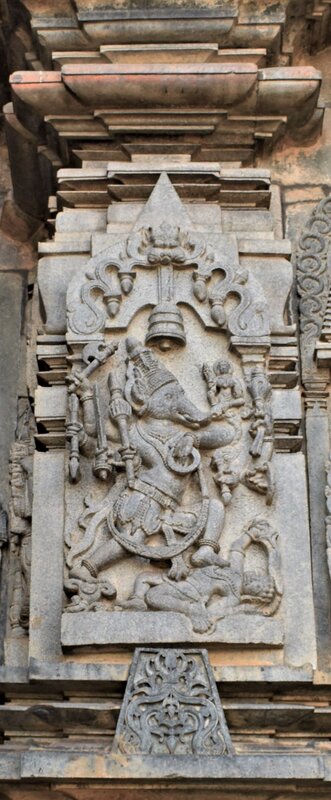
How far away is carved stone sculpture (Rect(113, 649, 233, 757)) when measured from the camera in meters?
6.17

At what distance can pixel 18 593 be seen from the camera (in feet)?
23.0

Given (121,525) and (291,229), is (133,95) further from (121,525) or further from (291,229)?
(121,525)

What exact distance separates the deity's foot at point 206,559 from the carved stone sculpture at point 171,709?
1.26ft

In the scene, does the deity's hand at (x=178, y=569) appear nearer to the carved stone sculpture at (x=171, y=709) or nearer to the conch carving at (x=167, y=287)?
the carved stone sculpture at (x=171, y=709)

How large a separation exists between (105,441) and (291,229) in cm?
163

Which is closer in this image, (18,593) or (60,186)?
(18,593)

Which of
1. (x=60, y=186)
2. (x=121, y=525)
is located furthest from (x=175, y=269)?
(x=121, y=525)

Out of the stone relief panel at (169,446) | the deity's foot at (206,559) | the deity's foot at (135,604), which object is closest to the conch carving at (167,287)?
the stone relief panel at (169,446)

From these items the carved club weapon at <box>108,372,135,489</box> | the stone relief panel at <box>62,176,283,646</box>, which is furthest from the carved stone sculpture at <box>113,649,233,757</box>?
the carved club weapon at <box>108,372,135,489</box>

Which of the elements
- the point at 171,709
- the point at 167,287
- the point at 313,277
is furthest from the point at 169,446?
the point at 313,277

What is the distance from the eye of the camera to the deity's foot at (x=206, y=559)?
21.7 feet

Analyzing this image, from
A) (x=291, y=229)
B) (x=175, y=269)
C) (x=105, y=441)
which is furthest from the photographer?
(x=291, y=229)

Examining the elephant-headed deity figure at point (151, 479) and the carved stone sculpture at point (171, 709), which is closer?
the carved stone sculpture at point (171, 709)

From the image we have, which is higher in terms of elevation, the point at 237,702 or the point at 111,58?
the point at 111,58
